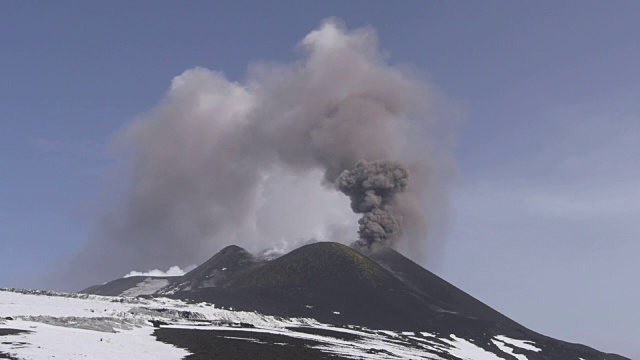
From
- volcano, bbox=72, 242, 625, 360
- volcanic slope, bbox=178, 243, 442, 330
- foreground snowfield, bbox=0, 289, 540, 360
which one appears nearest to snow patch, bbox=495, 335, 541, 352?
volcano, bbox=72, 242, 625, 360

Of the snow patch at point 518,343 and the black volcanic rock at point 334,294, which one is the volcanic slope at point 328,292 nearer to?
the black volcanic rock at point 334,294

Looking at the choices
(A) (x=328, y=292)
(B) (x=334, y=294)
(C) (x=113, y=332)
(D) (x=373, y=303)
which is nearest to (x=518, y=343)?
A: (D) (x=373, y=303)

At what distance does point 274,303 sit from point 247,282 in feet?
116

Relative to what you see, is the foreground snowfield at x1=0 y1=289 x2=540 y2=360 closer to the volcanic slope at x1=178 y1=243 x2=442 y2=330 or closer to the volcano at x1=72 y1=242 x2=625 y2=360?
the volcano at x1=72 y1=242 x2=625 y2=360

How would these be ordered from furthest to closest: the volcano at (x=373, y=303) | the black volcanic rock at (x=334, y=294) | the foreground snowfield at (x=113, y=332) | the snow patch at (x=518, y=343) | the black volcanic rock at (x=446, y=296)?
the black volcanic rock at (x=446, y=296)
the black volcanic rock at (x=334, y=294)
the snow patch at (x=518, y=343)
the volcano at (x=373, y=303)
the foreground snowfield at (x=113, y=332)

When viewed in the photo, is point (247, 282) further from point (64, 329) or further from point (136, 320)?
point (64, 329)

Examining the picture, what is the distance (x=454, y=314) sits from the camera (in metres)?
150

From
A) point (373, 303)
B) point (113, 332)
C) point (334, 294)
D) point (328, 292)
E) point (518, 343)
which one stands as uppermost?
point (328, 292)

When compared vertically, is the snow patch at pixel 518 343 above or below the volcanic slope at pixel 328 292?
below

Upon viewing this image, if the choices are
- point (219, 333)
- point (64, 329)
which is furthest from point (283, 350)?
point (64, 329)

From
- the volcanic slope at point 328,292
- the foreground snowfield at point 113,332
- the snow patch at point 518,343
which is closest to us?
the foreground snowfield at point 113,332

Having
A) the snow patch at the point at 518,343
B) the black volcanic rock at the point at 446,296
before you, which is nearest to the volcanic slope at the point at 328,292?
the black volcanic rock at the point at 446,296

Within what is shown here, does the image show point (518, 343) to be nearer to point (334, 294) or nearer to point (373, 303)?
point (373, 303)

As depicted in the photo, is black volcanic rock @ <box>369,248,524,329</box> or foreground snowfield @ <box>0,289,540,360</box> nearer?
foreground snowfield @ <box>0,289,540,360</box>
